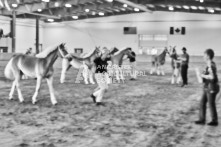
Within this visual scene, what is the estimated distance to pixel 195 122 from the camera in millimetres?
7363

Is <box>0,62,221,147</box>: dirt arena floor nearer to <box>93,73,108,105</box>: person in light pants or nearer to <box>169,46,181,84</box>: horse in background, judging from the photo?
<box>93,73,108,105</box>: person in light pants

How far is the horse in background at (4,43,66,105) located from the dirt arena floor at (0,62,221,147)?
685 mm

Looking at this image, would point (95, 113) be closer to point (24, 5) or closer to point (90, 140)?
point (90, 140)

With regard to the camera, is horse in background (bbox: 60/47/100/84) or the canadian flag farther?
the canadian flag

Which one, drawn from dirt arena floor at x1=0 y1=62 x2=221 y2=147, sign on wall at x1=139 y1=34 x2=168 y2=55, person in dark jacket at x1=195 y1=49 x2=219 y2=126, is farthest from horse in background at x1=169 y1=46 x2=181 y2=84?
sign on wall at x1=139 y1=34 x2=168 y2=55

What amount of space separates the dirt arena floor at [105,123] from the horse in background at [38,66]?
2.25 feet

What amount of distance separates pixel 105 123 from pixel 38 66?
319 centimetres

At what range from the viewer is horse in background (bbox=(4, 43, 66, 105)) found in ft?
30.6

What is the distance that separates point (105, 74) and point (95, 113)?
5.70 ft

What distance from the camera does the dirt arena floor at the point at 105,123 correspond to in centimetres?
575

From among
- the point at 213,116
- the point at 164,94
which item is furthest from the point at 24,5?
the point at 213,116

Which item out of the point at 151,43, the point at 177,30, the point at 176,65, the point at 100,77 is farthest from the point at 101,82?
the point at 151,43

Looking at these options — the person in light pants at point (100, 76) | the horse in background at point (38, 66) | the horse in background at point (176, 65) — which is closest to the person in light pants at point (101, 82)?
the person in light pants at point (100, 76)

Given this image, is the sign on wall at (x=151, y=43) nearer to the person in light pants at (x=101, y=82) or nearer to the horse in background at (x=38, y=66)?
the person in light pants at (x=101, y=82)
